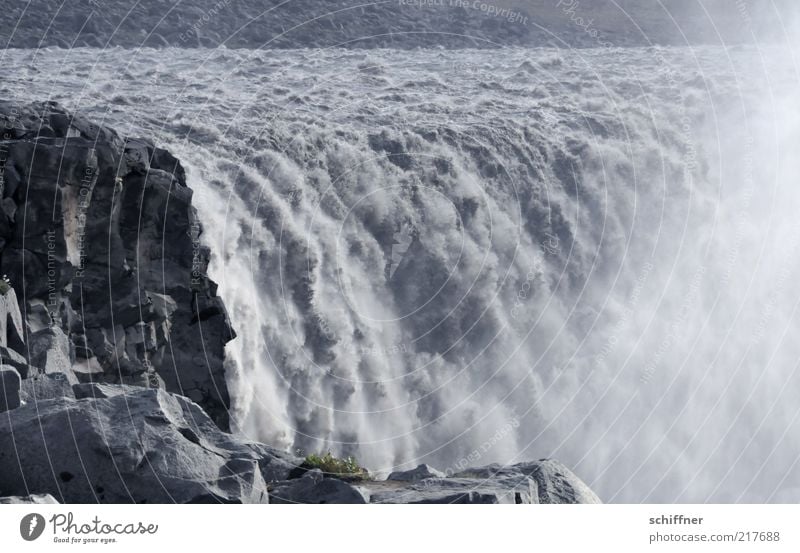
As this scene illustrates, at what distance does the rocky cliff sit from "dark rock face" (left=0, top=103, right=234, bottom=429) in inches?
1.5

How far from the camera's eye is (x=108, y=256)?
1252 inches

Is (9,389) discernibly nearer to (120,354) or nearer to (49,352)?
(49,352)

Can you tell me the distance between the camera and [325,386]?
39.2 meters

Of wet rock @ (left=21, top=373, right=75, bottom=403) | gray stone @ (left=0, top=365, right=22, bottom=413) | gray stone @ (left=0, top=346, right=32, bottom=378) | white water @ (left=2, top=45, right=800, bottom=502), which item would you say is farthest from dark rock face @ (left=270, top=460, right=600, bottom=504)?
white water @ (left=2, top=45, right=800, bottom=502)

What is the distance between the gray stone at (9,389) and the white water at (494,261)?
1493 centimetres

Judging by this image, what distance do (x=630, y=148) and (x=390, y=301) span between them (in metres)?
18.7

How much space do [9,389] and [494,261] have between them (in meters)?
28.8

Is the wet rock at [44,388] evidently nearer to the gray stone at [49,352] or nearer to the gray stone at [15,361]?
the gray stone at [15,361]

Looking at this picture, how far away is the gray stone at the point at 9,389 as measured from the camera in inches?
805

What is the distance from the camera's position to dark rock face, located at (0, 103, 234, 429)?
98.1ft

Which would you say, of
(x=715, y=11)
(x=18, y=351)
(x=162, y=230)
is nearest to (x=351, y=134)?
(x=162, y=230)

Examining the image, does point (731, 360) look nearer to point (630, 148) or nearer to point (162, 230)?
point (630, 148)

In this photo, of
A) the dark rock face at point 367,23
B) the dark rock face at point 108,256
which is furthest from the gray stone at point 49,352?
the dark rock face at point 367,23

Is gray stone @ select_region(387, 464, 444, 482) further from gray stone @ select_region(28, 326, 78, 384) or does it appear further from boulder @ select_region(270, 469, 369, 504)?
gray stone @ select_region(28, 326, 78, 384)
